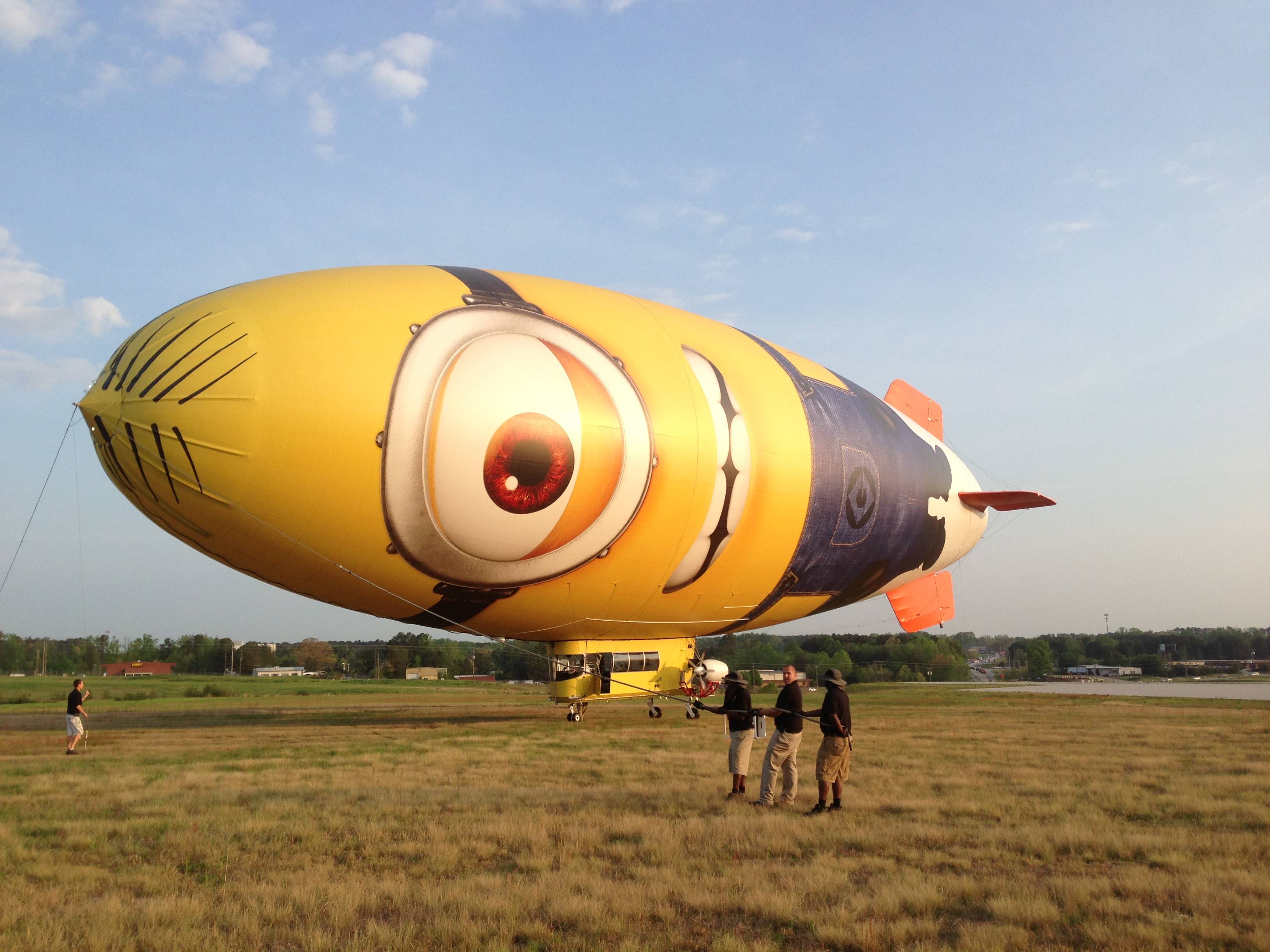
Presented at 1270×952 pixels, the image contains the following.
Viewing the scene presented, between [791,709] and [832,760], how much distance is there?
0.81 m

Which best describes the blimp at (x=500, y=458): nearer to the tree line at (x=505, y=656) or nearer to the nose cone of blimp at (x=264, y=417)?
the nose cone of blimp at (x=264, y=417)

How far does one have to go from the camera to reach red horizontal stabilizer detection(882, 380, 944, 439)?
26.3 m

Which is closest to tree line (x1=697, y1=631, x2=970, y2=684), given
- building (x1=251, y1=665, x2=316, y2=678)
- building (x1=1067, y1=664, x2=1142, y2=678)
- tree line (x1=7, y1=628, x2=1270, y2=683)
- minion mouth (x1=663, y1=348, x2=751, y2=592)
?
tree line (x1=7, y1=628, x2=1270, y2=683)

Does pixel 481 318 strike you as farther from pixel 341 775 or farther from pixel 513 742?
pixel 513 742

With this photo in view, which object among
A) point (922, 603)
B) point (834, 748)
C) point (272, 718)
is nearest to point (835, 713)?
point (834, 748)

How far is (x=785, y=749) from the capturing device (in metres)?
10.9

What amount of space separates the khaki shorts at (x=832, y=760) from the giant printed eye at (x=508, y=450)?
6.15 m

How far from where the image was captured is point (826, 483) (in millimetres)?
18766

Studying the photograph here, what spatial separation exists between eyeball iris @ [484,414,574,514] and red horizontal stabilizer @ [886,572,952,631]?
13.9m

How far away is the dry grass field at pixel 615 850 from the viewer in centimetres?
609

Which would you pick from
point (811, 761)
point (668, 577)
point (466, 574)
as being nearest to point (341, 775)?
point (466, 574)

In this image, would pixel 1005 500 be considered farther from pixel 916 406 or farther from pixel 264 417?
pixel 264 417

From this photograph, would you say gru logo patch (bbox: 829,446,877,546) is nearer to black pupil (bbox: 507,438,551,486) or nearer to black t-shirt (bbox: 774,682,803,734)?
black pupil (bbox: 507,438,551,486)

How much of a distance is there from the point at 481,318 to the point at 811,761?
9938 millimetres
